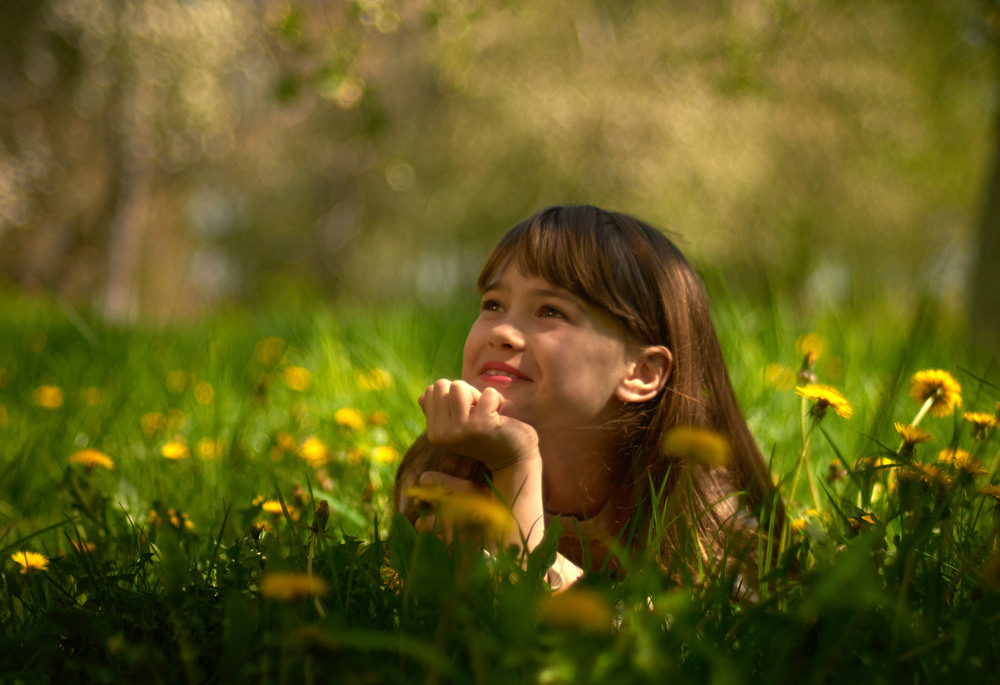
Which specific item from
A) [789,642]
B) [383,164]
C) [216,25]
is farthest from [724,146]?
[789,642]

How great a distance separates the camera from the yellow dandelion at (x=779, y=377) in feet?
8.71

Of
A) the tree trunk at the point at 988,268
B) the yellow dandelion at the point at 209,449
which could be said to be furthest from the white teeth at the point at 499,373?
the tree trunk at the point at 988,268

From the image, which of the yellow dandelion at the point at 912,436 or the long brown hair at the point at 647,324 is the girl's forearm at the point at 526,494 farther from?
the yellow dandelion at the point at 912,436

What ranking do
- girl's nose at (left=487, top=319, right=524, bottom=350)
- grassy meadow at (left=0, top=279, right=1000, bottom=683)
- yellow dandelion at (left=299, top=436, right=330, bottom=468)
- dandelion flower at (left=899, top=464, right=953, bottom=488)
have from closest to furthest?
grassy meadow at (left=0, top=279, right=1000, bottom=683) < dandelion flower at (left=899, top=464, right=953, bottom=488) < girl's nose at (left=487, top=319, right=524, bottom=350) < yellow dandelion at (left=299, top=436, right=330, bottom=468)

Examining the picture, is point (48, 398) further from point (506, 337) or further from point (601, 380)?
point (601, 380)

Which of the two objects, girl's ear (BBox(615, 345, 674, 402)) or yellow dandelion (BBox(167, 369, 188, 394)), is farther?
yellow dandelion (BBox(167, 369, 188, 394))

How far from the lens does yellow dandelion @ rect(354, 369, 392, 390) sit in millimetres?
2801

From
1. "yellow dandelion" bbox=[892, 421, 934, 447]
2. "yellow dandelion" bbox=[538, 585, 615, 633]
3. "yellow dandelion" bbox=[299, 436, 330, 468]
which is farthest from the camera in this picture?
"yellow dandelion" bbox=[299, 436, 330, 468]

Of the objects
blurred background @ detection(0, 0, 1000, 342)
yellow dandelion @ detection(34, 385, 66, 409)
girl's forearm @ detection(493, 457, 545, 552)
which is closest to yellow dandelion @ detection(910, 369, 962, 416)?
girl's forearm @ detection(493, 457, 545, 552)

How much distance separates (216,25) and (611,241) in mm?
10398

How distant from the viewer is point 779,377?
2.67m

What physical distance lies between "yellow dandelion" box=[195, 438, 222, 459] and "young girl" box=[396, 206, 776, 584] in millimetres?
647

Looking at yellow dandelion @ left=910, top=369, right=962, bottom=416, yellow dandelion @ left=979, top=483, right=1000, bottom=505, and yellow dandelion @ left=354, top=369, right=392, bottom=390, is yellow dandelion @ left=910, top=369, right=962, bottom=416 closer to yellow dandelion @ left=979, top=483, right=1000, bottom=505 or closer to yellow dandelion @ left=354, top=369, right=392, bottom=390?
yellow dandelion @ left=979, top=483, right=1000, bottom=505

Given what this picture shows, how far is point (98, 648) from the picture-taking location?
3.39 ft
